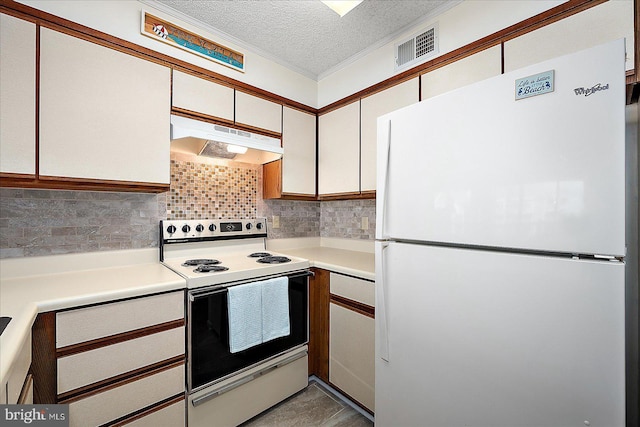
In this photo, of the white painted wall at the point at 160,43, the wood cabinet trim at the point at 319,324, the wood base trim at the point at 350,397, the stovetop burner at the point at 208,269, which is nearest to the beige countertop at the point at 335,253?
the wood cabinet trim at the point at 319,324

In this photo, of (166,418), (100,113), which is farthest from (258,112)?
(166,418)

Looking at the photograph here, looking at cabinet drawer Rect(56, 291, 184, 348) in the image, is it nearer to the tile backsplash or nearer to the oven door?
the oven door

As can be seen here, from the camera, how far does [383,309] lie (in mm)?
1318

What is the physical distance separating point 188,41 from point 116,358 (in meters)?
1.84

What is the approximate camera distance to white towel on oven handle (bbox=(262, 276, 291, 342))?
1667 mm

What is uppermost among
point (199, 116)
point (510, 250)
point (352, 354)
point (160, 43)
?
point (160, 43)

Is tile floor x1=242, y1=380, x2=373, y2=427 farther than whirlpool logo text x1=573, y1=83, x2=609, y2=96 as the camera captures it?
Yes

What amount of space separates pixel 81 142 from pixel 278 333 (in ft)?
4.81

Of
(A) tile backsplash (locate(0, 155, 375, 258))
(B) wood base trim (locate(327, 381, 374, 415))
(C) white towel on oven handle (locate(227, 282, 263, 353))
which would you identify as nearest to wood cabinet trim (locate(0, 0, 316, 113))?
(A) tile backsplash (locate(0, 155, 375, 258))

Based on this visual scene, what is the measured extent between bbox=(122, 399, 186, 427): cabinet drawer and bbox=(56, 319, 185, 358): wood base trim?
1.26 feet

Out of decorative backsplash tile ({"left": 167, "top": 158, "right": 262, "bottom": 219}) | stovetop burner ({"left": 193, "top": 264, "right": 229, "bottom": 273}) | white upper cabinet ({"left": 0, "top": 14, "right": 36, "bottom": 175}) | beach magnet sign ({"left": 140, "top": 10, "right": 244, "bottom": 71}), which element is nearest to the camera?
white upper cabinet ({"left": 0, "top": 14, "right": 36, "bottom": 175})

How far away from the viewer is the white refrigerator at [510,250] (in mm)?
778

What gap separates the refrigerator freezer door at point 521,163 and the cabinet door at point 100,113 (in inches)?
53.5

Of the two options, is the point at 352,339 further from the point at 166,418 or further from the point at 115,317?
the point at 115,317
